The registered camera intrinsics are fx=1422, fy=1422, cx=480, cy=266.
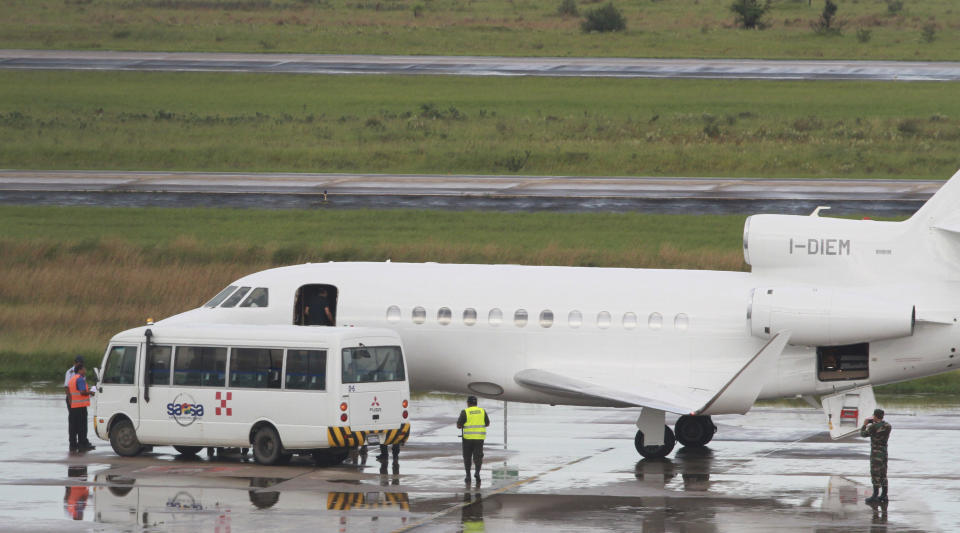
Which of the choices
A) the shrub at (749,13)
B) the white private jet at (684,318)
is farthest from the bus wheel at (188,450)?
the shrub at (749,13)

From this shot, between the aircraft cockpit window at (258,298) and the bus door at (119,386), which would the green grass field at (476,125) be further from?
the bus door at (119,386)

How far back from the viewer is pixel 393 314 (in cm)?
2948

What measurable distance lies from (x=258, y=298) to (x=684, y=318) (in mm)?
8950

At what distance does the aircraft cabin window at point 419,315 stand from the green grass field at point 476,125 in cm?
3586

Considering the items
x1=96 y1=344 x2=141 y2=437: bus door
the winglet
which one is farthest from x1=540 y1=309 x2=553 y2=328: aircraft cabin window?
x1=96 y1=344 x2=141 y2=437: bus door

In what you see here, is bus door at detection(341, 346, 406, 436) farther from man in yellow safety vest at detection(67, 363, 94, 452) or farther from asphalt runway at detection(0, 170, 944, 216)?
asphalt runway at detection(0, 170, 944, 216)

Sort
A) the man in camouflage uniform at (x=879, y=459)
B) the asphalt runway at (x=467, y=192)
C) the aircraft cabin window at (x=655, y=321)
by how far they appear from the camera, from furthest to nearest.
Answer: the asphalt runway at (x=467, y=192) < the aircraft cabin window at (x=655, y=321) < the man in camouflage uniform at (x=879, y=459)

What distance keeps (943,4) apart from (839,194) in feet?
243

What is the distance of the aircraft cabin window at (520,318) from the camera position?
29.0 meters

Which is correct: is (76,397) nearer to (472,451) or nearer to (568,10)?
(472,451)

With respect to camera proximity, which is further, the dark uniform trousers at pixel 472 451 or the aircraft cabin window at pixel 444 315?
the aircraft cabin window at pixel 444 315

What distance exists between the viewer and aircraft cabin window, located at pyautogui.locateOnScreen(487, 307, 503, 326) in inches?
1143

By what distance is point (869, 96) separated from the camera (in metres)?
79.5

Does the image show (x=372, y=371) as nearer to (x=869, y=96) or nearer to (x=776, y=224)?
(x=776, y=224)
